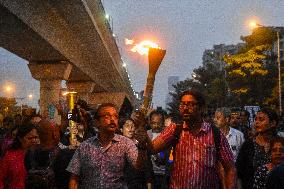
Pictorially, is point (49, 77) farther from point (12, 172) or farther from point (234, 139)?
point (12, 172)

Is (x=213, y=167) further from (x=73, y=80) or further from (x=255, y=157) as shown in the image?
(x=73, y=80)

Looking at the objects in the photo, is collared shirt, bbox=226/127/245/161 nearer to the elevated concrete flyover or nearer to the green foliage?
the elevated concrete flyover

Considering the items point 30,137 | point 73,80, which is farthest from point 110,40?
point 30,137

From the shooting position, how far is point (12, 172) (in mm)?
5145

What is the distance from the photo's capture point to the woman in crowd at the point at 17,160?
5.10 metres

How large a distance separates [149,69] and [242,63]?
36.0 metres

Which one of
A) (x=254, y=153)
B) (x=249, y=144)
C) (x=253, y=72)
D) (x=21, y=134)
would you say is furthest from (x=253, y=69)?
(x=21, y=134)

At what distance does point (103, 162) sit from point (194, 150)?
87 cm

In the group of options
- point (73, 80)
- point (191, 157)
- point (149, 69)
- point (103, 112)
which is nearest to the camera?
point (149, 69)

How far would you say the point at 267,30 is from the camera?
137 ft

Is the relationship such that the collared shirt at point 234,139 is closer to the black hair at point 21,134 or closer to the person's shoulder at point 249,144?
the person's shoulder at point 249,144

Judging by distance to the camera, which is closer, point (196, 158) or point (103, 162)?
point (196, 158)

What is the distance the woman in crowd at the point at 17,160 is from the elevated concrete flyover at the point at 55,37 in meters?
7.47

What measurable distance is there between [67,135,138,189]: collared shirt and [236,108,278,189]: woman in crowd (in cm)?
149
